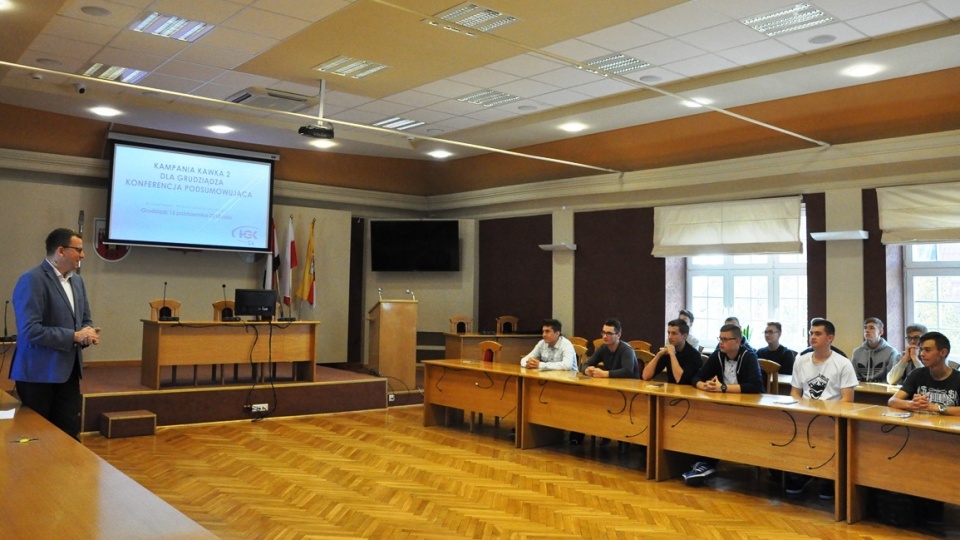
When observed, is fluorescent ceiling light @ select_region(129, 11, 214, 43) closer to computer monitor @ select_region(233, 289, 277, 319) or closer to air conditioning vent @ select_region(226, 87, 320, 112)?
air conditioning vent @ select_region(226, 87, 320, 112)

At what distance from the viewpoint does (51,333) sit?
3652 mm

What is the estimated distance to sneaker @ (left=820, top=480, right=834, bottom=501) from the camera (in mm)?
5109

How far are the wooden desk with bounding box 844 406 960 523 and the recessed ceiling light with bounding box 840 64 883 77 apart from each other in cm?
299

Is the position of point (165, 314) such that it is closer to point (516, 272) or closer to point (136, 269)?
point (136, 269)

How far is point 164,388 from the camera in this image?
7.32 metres

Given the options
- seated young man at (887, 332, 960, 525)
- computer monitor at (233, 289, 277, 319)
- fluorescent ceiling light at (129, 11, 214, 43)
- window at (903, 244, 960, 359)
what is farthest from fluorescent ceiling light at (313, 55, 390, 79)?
window at (903, 244, 960, 359)

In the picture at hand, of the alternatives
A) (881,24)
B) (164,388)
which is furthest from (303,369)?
→ (881,24)

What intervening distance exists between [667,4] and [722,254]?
13.7ft

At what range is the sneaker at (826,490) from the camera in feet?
16.8

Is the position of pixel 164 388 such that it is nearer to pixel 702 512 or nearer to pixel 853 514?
pixel 702 512

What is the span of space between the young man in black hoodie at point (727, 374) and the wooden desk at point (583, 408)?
37cm

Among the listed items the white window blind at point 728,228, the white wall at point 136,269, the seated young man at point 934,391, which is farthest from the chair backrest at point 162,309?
the seated young man at point 934,391

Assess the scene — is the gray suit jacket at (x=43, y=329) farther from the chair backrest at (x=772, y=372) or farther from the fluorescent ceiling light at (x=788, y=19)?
the chair backrest at (x=772, y=372)

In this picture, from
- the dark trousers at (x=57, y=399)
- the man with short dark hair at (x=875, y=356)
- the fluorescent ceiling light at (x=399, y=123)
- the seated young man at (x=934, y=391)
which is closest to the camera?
the dark trousers at (x=57, y=399)
